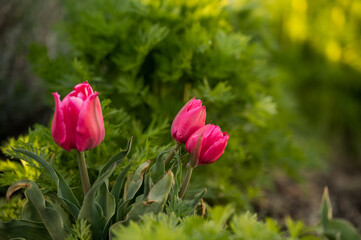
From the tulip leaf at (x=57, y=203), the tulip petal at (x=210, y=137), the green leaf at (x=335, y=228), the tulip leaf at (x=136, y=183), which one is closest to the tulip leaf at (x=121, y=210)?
the tulip leaf at (x=136, y=183)

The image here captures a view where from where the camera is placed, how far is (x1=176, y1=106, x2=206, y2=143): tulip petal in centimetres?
83

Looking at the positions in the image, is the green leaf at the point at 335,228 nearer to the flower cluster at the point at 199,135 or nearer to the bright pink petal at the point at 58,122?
the flower cluster at the point at 199,135

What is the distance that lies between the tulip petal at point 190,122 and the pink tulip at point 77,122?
0.59 feet

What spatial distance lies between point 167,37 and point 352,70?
227 centimetres

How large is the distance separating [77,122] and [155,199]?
0.76 ft

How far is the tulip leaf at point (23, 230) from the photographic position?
0.84 metres

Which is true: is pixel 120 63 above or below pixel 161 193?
above

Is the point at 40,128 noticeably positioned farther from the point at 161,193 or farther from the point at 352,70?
the point at 352,70

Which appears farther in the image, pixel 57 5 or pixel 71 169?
pixel 57 5

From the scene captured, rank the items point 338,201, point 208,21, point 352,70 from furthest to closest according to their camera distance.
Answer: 1. point 352,70
2. point 338,201
3. point 208,21


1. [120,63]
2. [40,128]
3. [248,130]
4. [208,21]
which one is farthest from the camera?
[248,130]

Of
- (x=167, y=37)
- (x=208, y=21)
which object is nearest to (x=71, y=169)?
(x=167, y=37)

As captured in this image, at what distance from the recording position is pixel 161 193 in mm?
805

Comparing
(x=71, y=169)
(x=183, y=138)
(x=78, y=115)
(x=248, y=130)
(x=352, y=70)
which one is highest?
(x=78, y=115)
